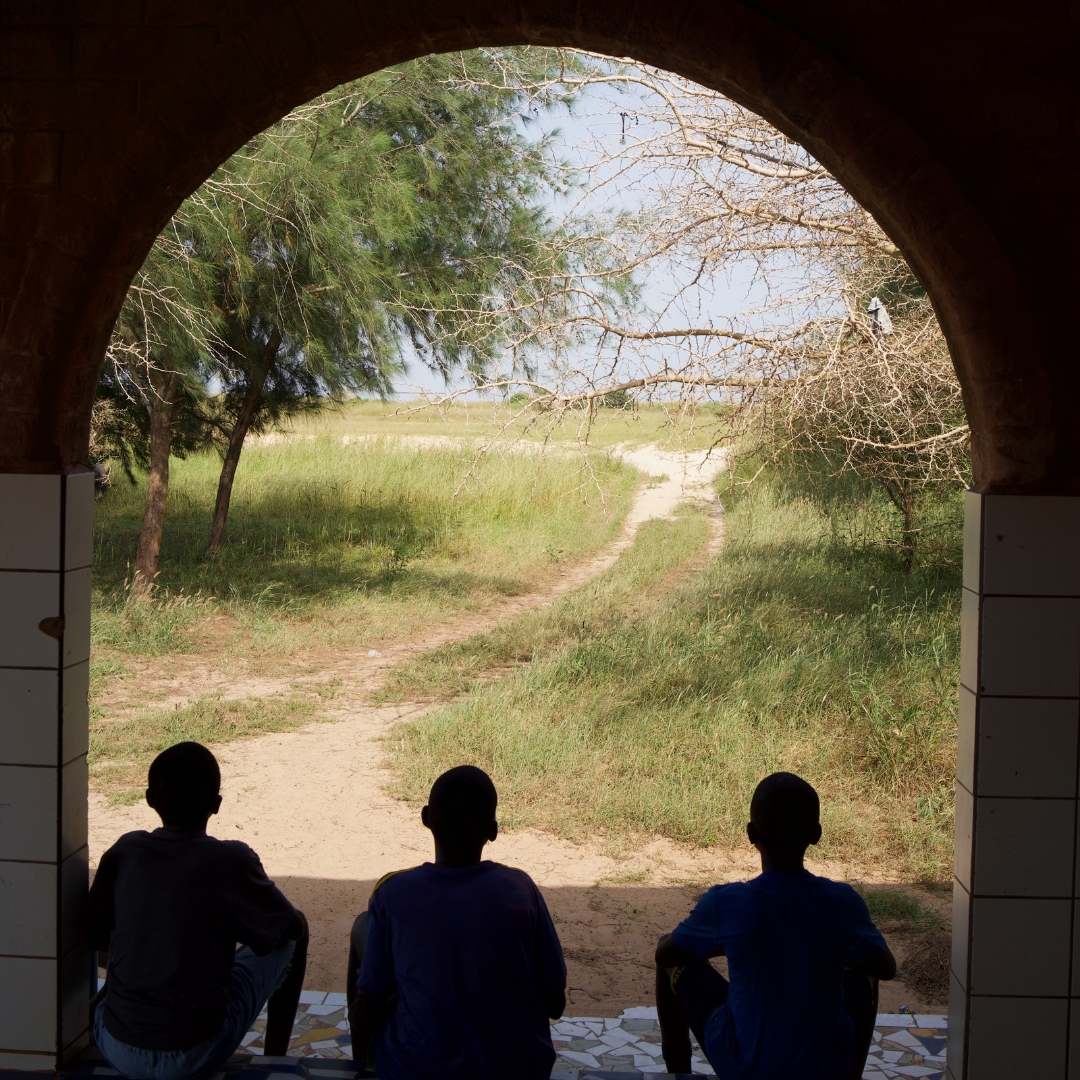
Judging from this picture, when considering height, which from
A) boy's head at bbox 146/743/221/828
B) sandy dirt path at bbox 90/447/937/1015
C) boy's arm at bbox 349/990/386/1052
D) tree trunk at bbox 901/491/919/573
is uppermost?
tree trunk at bbox 901/491/919/573

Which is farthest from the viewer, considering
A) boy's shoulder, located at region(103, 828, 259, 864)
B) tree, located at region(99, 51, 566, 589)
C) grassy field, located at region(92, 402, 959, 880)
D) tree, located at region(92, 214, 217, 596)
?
A: tree, located at region(99, 51, 566, 589)

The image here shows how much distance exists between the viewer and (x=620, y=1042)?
3.29 metres

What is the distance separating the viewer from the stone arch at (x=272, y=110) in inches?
98.0

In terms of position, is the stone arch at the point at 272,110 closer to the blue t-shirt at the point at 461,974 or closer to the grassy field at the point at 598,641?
the blue t-shirt at the point at 461,974

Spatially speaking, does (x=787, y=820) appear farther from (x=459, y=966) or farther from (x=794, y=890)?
(x=459, y=966)

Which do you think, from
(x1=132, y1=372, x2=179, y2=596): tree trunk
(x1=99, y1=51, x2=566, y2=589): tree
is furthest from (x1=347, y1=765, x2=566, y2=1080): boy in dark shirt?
(x1=132, y1=372, x2=179, y2=596): tree trunk

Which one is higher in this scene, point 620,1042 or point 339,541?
point 339,541

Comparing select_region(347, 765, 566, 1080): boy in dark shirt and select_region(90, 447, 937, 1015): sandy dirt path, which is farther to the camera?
select_region(90, 447, 937, 1015): sandy dirt path

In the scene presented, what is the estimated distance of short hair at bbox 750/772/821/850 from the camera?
7.70ft

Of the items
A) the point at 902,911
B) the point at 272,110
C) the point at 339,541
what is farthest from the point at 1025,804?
the point at 339,541

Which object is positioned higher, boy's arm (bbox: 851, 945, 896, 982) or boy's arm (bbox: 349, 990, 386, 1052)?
boy's arm (bbox: 851, 945, 896, 982)

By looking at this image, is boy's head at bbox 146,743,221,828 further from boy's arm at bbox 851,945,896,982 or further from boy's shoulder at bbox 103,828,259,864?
boy's arm at bbox 851,945,896,982

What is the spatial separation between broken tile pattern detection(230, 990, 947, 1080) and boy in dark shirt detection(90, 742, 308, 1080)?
0.56 m

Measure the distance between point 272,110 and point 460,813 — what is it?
178 centimetres
